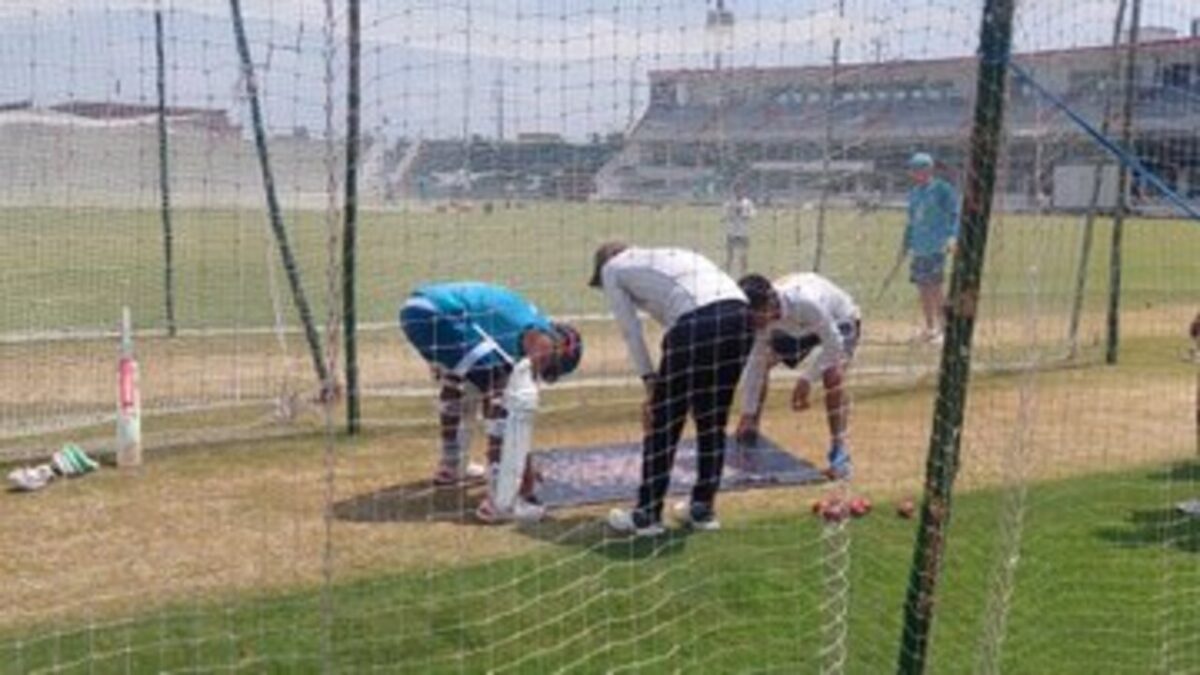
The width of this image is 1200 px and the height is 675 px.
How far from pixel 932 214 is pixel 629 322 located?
7.28m

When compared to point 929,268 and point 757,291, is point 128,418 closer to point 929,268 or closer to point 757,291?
point 757,291

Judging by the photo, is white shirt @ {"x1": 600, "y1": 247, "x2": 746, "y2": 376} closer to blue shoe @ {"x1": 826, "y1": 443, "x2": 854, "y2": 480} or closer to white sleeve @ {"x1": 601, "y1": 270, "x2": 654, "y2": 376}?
white sleeve @ {"x1": 601, "y1": 270, "x2": 654, "y2": 376}

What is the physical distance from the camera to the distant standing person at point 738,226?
39.2 ft

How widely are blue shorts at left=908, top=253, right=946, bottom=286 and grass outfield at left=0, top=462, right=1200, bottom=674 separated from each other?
6914 mm

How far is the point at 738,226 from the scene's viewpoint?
13.4 m

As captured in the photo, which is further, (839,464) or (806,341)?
(806,341)

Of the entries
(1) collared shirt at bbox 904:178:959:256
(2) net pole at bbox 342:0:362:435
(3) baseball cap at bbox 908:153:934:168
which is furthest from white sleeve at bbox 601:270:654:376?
(1) collared shirt at bbox 904:178:959:256

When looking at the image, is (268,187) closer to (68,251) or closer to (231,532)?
(231,532)

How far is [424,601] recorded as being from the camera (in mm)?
5609

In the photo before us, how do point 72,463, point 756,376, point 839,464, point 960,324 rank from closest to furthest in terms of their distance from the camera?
point 960,324 < point 839,464 < point 72,463 < point 756,376

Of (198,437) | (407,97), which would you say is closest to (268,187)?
(198,437)

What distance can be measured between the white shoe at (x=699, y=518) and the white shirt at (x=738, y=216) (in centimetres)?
538

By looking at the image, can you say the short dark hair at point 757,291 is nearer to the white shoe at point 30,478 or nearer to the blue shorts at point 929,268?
the white shoe at point 30,478

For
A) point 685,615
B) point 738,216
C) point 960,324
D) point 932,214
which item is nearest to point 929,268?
point 932,214
